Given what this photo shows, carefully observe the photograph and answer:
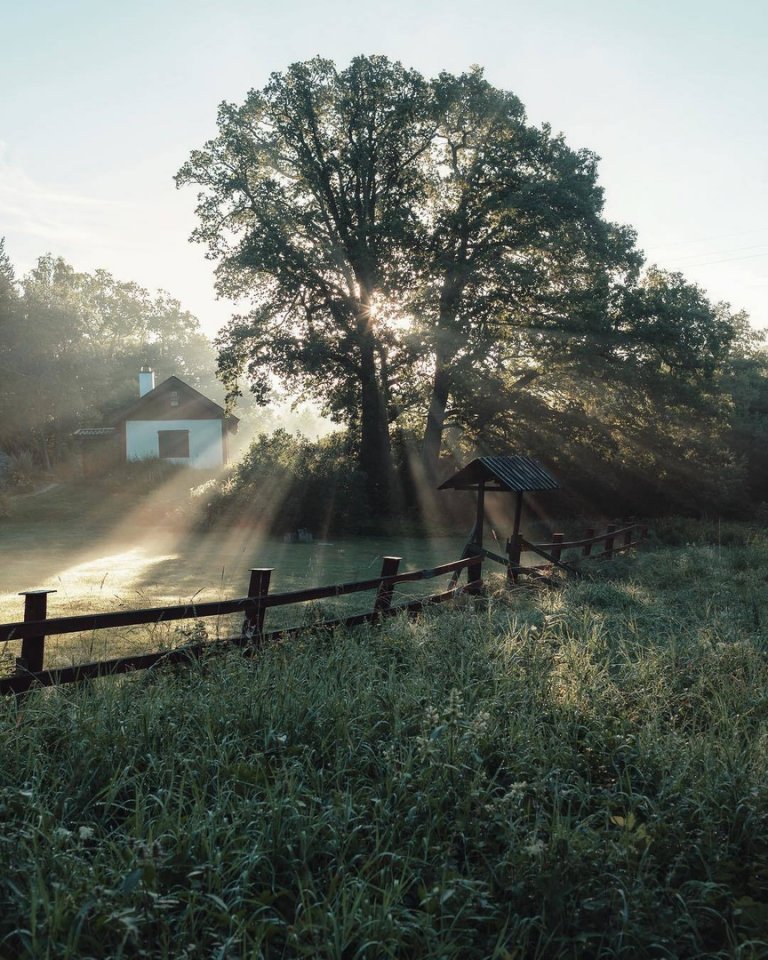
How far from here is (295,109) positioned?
93.2 feet

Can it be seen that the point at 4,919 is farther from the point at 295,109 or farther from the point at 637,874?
the point at 295,109

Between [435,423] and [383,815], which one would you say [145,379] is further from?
[383,815]

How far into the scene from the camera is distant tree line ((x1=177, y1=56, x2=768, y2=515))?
28.2 meters

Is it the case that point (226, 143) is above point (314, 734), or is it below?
above

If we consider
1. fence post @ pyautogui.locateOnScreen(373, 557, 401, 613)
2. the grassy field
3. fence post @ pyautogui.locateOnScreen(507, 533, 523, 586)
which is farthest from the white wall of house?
the grassy field

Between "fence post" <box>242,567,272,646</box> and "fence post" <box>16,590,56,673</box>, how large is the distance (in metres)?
1.68

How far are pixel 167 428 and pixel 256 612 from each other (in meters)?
40.1

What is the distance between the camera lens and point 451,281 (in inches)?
1156

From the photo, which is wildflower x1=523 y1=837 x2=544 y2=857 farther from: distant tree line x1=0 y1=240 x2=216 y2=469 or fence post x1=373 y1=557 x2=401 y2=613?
distant tree line x1=0 y1=240 x2=216 y2=469

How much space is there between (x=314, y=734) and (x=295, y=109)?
90.2ft

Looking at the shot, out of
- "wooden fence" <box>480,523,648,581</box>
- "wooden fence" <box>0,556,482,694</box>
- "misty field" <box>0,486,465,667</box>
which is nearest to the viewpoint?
"wooden fence" <box>0,556,482,694</box>

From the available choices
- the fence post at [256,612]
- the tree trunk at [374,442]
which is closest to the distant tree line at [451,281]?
the tree trunk at [374,442]

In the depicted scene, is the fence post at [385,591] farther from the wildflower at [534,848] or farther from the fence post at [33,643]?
the wildflower at [534,848]

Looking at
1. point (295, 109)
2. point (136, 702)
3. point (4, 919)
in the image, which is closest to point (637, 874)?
point (4, 919)
